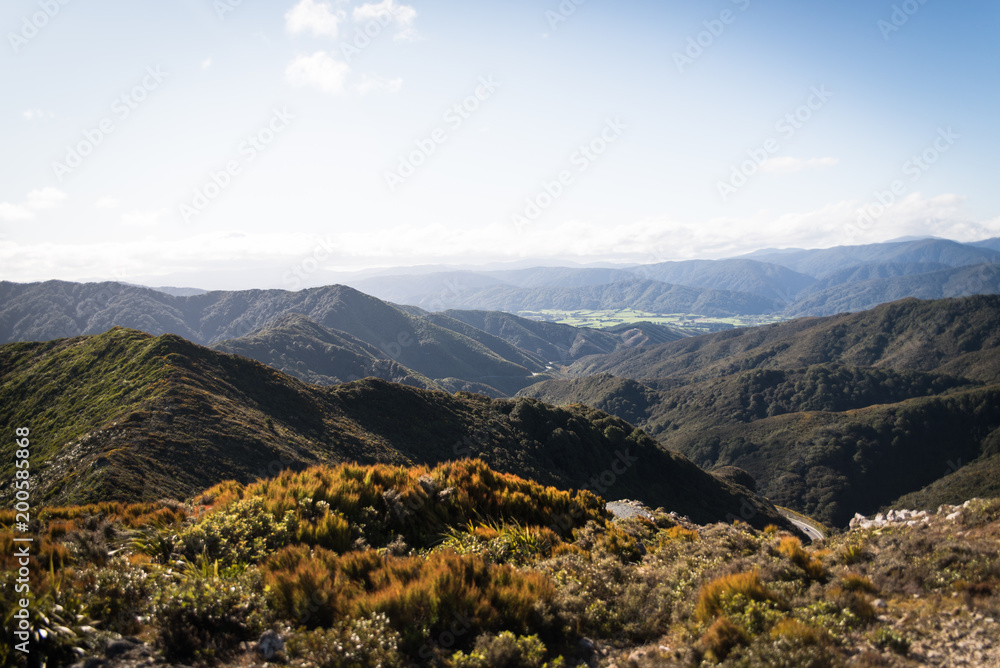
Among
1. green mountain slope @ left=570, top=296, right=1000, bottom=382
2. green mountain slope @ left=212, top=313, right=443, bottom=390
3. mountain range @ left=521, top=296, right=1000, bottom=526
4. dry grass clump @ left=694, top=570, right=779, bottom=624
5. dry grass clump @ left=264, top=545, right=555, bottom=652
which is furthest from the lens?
green mountain slope @ left=570, top=296, right=1000, bottom=382

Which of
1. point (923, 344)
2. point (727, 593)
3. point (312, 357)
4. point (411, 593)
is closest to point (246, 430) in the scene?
point (411, 593)

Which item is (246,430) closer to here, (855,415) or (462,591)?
(462,591)

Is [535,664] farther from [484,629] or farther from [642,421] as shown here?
[642,421]

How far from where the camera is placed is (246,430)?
27.8 m

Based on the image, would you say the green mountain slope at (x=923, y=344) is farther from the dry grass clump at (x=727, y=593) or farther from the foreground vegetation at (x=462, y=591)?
the dry grass clump at (x=727, y=593)

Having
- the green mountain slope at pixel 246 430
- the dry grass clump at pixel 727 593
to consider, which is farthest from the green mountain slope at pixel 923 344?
the dry grass clump at pixel 727 593

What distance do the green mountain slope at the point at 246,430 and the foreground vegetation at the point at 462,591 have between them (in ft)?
45.0

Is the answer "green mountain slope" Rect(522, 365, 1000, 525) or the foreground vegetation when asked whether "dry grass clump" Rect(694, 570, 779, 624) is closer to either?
the foreground vegetation

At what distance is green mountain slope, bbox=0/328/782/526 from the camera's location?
69.0 ft

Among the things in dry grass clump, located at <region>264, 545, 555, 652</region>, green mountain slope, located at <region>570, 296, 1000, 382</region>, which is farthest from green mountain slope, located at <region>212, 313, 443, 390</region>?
dry grass clump, located at <region>264, 545, 555, 652</region>

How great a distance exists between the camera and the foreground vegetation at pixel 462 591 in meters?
4.55

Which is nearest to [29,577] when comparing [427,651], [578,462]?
[427,651]

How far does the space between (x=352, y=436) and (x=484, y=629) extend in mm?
33452

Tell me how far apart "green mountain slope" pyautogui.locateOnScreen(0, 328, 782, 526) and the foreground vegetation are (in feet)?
45.0
